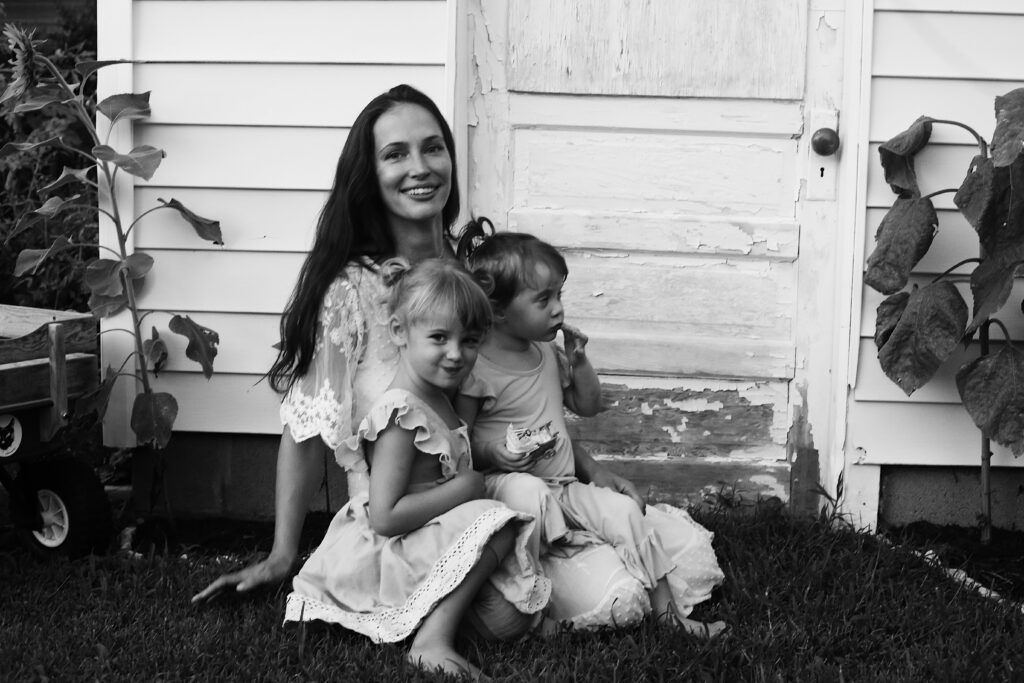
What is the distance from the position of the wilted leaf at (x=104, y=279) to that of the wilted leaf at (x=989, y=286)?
2.59 metres

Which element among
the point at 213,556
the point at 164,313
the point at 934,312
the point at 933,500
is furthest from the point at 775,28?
the point at 213,556

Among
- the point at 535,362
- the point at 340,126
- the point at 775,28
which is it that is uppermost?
the point at 775,28

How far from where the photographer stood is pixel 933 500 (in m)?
3.70

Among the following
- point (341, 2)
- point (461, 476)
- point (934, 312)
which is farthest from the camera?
point (341, 2)

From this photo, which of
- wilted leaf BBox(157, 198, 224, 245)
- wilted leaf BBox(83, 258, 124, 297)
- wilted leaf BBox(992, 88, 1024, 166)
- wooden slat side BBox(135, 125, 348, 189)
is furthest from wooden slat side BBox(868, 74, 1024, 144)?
wilted leaf BBox(83, 258, 124, 297)

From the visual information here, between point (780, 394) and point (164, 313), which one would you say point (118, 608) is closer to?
point (164, 313)

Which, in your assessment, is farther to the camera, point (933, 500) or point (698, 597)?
point (933, 500)

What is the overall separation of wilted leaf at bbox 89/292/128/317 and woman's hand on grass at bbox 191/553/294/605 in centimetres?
112

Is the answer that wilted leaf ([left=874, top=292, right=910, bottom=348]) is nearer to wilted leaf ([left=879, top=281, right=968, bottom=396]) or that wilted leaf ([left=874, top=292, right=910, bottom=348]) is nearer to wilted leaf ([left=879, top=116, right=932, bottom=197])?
wilted leaf ([left=879, top=281, right=968, bottom=396])

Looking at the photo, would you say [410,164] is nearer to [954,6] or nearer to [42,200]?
[954,6]

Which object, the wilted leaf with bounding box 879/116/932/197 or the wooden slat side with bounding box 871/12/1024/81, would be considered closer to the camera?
the wilted leaf with bounding box 879/116/932/197

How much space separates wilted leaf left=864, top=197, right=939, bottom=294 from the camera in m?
3.37

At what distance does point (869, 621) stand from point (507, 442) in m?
1.00

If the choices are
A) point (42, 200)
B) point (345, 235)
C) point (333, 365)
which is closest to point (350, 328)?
point (333, 365)
